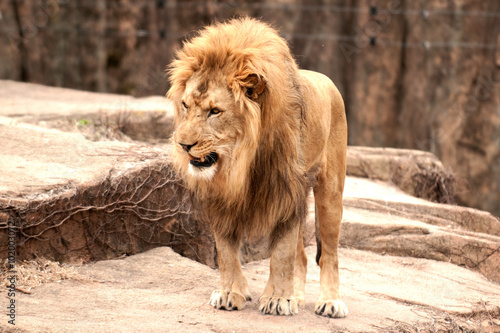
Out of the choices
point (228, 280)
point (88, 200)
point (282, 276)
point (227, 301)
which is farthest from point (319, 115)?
point (88, 200)

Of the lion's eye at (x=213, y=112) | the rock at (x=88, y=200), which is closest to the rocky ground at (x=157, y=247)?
the rock at (x=88, y=200)

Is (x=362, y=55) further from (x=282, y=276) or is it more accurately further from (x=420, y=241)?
(x=282, y=276)

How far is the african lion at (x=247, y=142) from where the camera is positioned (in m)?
3.41

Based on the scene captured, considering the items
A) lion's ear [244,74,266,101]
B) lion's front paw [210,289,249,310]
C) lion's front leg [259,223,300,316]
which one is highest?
lion's ear [244,74,266,101]

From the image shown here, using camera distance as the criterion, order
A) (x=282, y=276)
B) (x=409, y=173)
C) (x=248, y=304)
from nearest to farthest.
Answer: (x=282, y=276)
(x=248, y=304)
(x=409, y=173)

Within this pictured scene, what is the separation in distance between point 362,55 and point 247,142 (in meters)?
6.95

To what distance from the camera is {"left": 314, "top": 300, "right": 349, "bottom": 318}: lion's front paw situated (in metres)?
4.06

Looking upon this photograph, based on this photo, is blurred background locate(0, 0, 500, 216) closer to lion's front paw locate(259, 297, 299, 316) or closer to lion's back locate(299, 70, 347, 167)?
lion's back locate(299, 70, 347, 167)

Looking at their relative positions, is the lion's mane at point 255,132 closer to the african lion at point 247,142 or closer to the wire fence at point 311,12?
the african lion at point 247,142

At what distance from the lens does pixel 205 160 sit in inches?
134

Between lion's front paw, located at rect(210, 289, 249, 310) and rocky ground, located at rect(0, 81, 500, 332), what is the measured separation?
0.05 metres

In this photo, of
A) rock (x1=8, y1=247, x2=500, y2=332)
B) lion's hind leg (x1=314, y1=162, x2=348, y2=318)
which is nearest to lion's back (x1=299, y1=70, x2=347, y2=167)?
lion's hind leg (x1=314, y1=162, x2=348, y2=318)

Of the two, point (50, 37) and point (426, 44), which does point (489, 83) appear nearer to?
point (426, 44)

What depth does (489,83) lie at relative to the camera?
9680 mm
